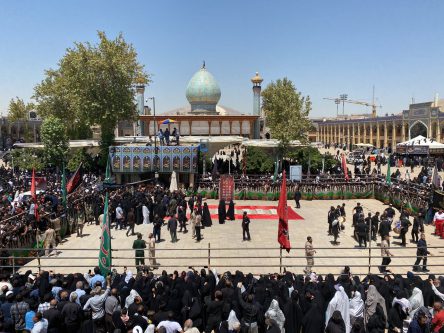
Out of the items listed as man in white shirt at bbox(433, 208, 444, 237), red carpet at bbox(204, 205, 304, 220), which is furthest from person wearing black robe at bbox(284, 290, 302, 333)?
red carpet at bbox(204, 205, 304, 220)

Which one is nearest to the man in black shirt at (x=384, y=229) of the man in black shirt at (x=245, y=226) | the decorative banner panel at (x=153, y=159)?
the man in black shirt at (x=245, y=226)

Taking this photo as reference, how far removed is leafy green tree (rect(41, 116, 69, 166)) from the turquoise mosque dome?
792 inches

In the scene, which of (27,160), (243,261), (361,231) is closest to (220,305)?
(243,261)

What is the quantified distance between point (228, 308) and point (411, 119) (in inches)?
2293

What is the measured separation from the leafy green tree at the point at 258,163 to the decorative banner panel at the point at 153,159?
6.43 m

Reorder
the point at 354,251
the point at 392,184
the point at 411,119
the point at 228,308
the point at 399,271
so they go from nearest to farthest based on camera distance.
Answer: the point at 228,308, the point at 399,271, the point at 354,251, the point at 392,184, the point at 411,119

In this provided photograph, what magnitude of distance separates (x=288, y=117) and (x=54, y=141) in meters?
21.0

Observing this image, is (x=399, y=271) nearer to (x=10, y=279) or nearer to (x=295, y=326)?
(x=295, y=326)

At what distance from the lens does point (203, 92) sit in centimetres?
5259

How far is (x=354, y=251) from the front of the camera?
52.6ft

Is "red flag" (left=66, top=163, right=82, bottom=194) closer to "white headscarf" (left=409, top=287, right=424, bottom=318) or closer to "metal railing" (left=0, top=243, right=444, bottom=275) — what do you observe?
"metal railing" (left=0, top=243, right=444, bottom=275)

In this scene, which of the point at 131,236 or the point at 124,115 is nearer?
the point at 131,236

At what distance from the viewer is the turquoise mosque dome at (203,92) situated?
52741 mm

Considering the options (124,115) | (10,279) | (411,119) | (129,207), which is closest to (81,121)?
(124,115)
